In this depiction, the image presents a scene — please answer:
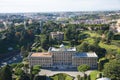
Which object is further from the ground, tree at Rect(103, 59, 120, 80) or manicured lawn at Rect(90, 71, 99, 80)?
tree at Rect(103, 59, 120, 80)

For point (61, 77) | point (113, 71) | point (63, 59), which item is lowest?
point (61, 77)

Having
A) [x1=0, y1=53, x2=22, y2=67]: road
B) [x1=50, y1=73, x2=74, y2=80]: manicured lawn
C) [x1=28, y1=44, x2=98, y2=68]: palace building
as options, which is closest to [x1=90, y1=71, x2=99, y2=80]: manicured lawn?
[x1=50, y1=73, x2=74, y2=80]: manicured lawn

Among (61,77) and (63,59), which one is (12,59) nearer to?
(63,59)

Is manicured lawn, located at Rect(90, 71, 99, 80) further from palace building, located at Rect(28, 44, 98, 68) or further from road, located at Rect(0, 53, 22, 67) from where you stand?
road, located at Rect(0, 53, 22, 67)

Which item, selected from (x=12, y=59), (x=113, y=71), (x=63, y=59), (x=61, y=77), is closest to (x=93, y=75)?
(x=61, y=77)

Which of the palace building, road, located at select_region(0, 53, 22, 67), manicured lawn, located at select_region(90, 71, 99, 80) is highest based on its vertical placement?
the palace building

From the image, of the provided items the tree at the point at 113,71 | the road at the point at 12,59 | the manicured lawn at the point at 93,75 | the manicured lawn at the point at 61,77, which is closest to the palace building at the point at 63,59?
the manicured lawn at the point at 93,75

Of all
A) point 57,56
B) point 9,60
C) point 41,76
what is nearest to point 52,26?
point 9,60

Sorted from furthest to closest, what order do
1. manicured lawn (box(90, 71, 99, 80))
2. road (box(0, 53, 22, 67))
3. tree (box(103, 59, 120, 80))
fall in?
road (box(0, 53, 22, 67)), manicured lawn (box(90, 71, 99, 80)), tree (box(103, 59, 120, 80))

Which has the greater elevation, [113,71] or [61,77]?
[113,71]
